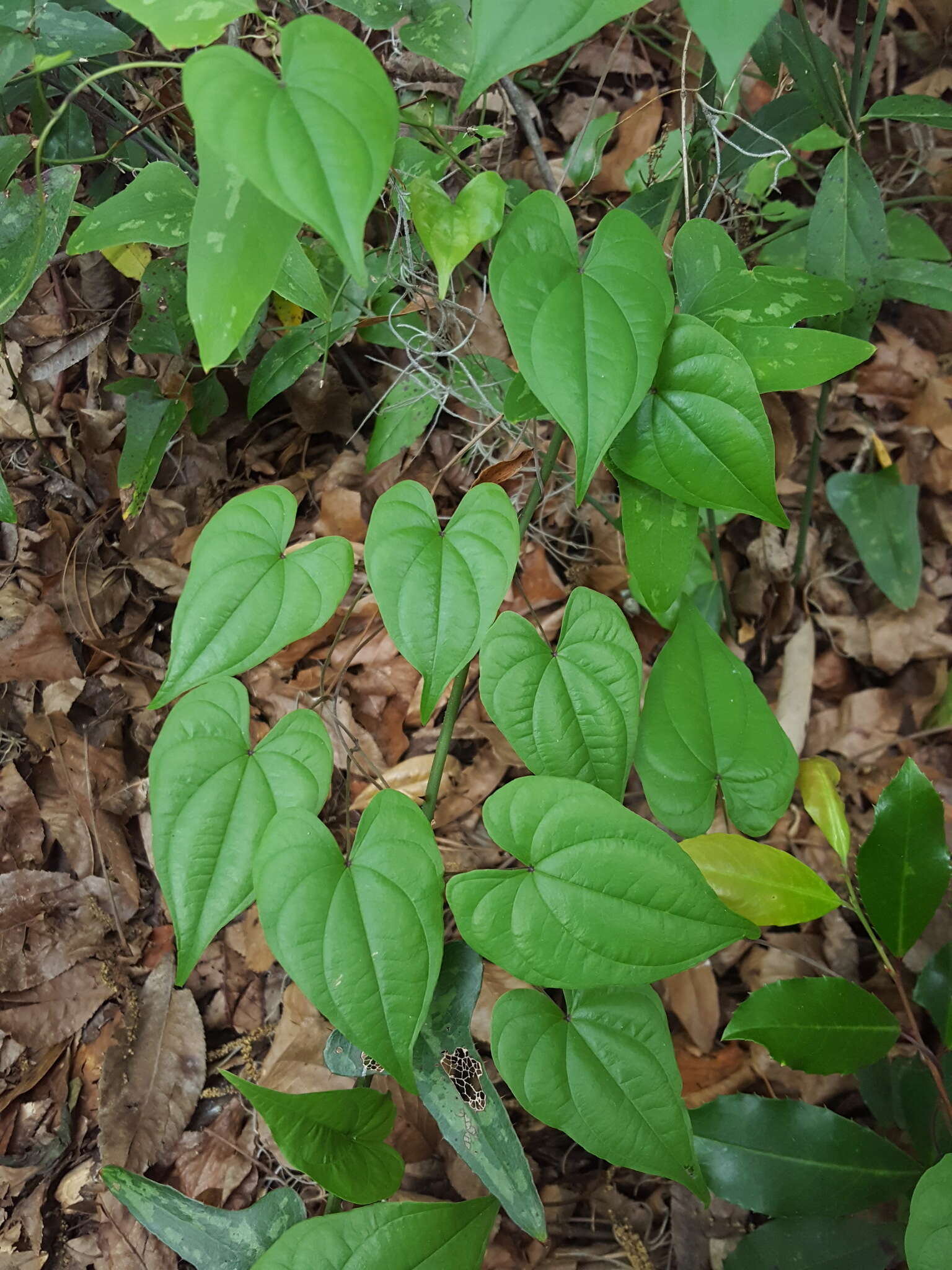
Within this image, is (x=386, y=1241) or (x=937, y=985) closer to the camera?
(x=386, y=1241)

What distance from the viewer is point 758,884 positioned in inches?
33.4

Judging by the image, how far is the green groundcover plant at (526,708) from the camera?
0.51 m

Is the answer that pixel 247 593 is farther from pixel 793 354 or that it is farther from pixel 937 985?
pixel 937 985

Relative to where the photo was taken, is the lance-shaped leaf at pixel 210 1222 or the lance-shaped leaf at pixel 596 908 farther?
the lance-shaped leaf at pixel 210 1222

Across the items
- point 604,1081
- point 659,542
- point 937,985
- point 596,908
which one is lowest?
point 937,985

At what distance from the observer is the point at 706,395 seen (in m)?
0.71

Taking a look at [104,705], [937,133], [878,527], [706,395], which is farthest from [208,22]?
[937,133]

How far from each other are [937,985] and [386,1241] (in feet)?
2.36

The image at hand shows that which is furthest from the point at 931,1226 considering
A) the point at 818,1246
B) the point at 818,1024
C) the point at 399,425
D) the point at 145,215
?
the point at 145,215

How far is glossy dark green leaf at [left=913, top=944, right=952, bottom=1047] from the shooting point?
3.11 feet

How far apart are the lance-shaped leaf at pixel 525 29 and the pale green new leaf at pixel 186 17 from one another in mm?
163

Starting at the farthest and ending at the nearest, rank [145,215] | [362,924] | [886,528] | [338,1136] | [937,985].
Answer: [886,528] → [937,985] → [145,215] → [338,1136] → [362,924]

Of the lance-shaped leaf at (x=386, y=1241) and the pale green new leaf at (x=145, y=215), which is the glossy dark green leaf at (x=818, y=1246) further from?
the pale green new leaf at (x=145, y=215)

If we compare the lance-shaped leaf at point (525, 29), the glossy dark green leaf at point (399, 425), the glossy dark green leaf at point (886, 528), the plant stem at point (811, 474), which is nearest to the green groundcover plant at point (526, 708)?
the lance-shaped leaf at point (525, 29)
